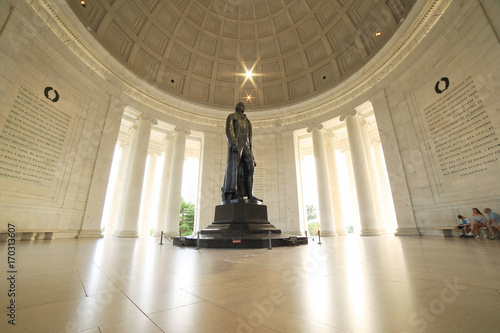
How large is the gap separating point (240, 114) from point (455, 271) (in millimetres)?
7660

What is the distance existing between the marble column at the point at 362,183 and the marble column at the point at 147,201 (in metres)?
18.3

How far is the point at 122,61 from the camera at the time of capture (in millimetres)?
15406

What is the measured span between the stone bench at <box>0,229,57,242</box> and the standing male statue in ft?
27.4

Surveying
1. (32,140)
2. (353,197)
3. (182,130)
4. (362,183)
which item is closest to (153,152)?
(182,130)

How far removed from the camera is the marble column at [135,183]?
527 inches

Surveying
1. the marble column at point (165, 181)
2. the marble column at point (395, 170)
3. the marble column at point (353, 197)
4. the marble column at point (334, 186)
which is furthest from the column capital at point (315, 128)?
the marble column at point (165, 181)

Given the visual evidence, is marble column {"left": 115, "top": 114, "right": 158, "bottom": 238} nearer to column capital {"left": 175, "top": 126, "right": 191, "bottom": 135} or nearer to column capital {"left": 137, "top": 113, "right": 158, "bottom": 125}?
column capital {"left": 137, "top": 113, "right": 158, "bottom": 125}

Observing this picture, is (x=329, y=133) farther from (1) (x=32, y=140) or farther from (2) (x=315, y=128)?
(1) (x=32, y=140)

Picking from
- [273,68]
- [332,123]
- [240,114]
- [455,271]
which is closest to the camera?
[455,271]

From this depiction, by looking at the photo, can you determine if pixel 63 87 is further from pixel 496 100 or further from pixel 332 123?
pixel 496 100

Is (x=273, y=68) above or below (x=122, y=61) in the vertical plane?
above

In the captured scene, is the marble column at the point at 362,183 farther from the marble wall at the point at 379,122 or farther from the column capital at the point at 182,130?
the column capital at the point at 182,130

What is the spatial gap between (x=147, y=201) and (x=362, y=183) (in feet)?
62.0

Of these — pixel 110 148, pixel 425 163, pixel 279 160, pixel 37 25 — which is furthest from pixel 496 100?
pixel 37 25
